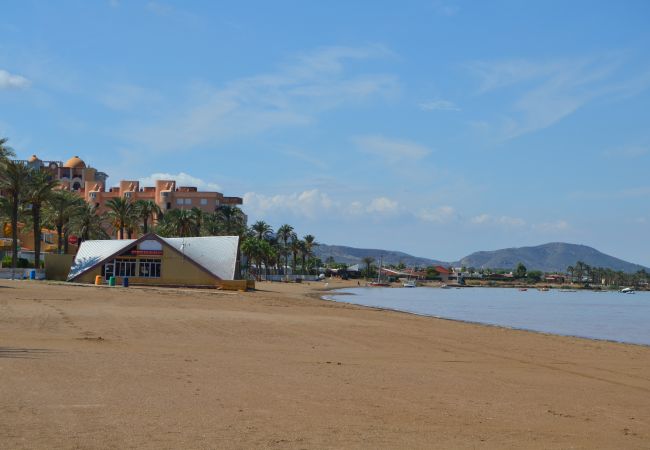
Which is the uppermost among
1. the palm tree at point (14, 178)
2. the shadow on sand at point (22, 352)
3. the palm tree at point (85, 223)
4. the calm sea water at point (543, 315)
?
the palm tree at point (14, 178)

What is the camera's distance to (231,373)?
45.2 feet

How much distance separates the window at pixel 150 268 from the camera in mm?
61656

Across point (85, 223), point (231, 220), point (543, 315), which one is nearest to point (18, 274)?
point (85, 223)

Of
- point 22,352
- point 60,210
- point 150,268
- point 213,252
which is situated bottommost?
point 22,352

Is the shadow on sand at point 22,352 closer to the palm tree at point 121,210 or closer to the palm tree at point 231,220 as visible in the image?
the palm tree at point 121,210

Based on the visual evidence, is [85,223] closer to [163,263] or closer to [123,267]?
[123,267]

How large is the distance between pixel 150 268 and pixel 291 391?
51820 millimetres

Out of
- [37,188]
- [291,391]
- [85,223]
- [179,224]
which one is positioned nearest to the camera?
[291,391]

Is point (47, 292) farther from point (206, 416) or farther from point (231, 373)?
point (206, 416)

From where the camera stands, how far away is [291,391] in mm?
12156

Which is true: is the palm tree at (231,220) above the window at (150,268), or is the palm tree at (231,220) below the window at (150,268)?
above

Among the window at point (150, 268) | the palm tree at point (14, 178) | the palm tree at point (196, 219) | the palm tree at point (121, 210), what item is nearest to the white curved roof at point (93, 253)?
the window at point (150, 268)

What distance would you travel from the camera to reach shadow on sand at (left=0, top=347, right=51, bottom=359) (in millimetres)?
13945

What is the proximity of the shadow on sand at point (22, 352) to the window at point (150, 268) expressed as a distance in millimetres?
47234
